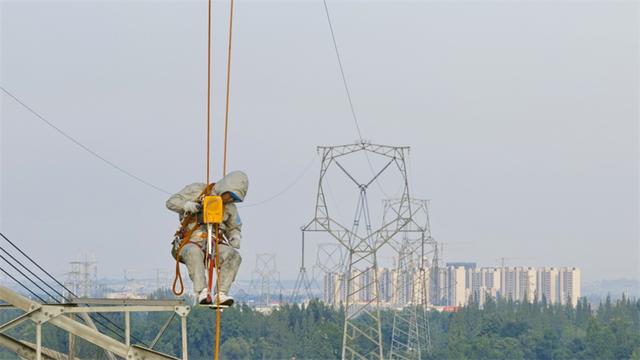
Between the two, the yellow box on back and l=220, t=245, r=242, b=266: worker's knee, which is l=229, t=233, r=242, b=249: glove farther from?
the yellow box on back

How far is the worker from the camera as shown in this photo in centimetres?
1650

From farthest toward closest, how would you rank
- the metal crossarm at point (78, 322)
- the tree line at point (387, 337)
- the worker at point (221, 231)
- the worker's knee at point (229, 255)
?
the tree line at point (387, 337)
the worker's knee at point (229, 255)
the worker at point (221, 231)
the metal crossarm at point (78, 322)

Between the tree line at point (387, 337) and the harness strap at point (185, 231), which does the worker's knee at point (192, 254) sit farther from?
the tree line at point (387, 337)

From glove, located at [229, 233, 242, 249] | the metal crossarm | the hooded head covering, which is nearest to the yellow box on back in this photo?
the hooded head covering

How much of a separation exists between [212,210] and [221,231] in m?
0.79

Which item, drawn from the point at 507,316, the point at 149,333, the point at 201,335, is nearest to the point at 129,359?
the point at 149,333

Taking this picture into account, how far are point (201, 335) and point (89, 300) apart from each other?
148 m

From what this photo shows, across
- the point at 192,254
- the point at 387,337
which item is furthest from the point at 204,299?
the point at 387,337

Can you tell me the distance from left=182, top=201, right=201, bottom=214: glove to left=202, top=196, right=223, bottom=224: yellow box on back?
0.29m

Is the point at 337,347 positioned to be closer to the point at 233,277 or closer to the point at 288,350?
the point at 288,350

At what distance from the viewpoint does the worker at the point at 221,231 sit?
16.5m

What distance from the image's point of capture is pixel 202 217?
16.7 m

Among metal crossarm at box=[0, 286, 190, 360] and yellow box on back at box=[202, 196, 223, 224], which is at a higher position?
yellow box on back at box=[202, 196, 223, 224]

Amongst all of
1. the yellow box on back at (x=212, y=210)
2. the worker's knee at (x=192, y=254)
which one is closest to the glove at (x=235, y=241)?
the worker's knee at (x=192, y=254)
